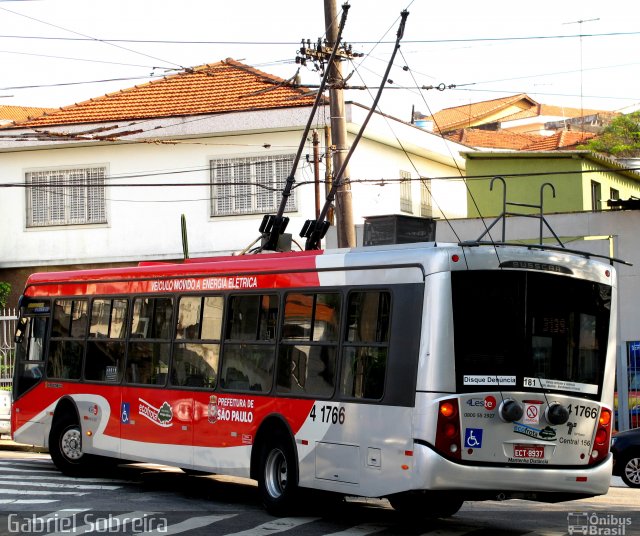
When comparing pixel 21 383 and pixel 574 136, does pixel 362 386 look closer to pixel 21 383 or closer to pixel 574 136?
pixel 21 383

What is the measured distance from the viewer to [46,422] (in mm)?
17531

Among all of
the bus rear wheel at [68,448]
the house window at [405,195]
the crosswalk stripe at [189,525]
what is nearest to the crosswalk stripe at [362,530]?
the crosswalk stripe at [189,525]

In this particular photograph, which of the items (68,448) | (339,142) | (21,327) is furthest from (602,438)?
(21,327)

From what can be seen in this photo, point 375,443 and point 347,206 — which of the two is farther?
point 347,206

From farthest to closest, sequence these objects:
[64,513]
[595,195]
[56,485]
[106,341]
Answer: [595,195]
[106,341]
[56,485]
[64,513]

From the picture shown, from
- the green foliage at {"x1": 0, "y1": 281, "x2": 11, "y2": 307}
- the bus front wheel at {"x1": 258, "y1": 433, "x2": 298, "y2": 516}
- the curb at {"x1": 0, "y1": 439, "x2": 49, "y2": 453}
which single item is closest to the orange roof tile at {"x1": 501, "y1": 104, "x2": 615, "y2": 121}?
the green foliage at {"x1": 0, "y1": 281, "x2": 11, "y2": 307}

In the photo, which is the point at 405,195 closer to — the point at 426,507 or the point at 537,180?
the point at 537,180

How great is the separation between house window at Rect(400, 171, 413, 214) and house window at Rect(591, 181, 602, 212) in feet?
17.2

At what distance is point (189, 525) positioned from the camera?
11.9 meters

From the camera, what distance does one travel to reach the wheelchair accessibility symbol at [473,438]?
11.0 meters

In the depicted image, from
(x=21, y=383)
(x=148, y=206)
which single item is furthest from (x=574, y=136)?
(x=21, y=383)

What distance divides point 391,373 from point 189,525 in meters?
2.52

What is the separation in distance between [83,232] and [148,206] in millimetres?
2089

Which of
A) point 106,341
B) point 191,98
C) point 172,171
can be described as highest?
point 191,98
